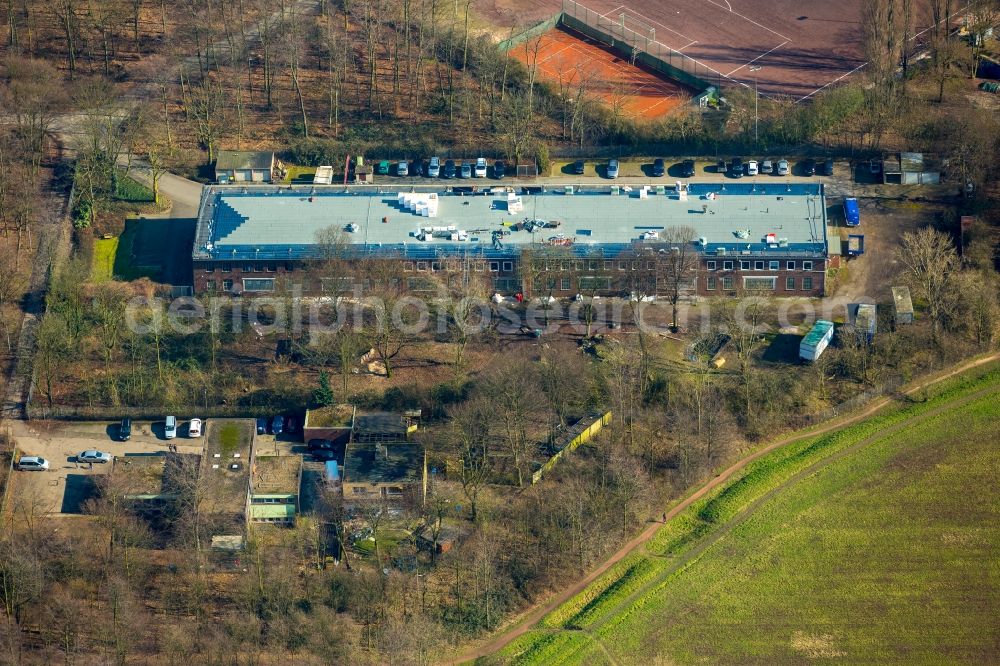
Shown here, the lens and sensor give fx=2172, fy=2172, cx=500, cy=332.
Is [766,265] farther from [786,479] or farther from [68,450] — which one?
[68,450]

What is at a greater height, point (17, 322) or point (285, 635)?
point (17, 322)

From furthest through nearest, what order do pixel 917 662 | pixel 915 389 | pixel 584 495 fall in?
pixel 915 389
pixel 584 495
pixel 917 662

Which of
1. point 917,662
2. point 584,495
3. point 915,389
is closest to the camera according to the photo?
point 917,662

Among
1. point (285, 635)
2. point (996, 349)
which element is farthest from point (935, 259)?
point (285, 635)

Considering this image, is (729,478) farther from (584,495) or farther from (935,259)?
(935,259)

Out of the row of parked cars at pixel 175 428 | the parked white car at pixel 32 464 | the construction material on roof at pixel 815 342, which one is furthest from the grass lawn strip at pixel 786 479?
the parked white car at pixel 32 464

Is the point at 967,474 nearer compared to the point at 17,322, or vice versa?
the point at 967,474
